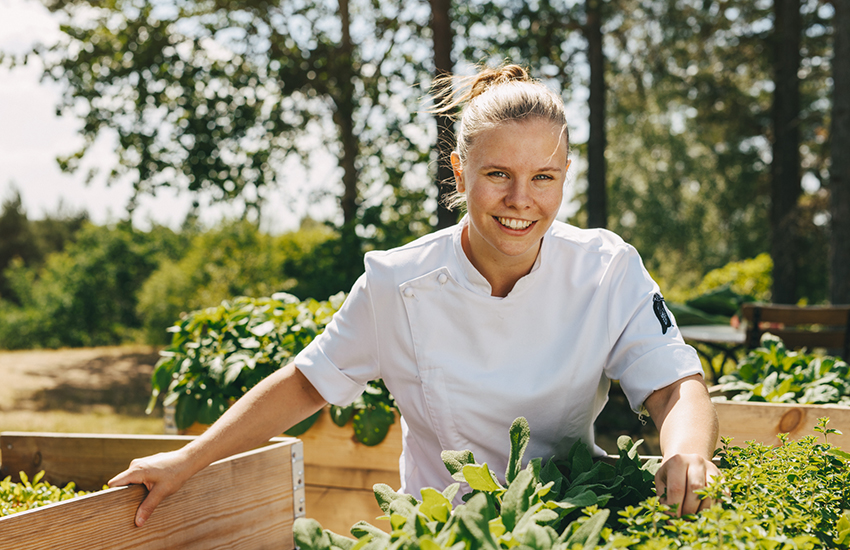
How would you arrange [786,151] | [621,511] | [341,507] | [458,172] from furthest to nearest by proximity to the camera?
[786,151]
[341,507]
[458,172]
[621,511]

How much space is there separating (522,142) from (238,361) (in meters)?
1.85

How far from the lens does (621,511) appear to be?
995mm

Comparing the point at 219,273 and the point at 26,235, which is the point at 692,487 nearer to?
the point at 219,273

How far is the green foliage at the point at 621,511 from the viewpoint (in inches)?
35.0

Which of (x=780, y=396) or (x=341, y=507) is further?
(x=341, y=507)

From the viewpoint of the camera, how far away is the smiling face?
1.50 meters

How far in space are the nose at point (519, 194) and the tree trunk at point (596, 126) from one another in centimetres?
786

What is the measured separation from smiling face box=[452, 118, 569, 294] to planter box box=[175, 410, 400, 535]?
143cm

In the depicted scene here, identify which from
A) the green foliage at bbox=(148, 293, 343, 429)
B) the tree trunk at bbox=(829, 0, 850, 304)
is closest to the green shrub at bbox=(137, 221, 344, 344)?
the green foliage at bbox=(148, 293, 343, 429)

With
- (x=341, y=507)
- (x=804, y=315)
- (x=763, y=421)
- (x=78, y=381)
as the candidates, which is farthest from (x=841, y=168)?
(x=78, y=381)

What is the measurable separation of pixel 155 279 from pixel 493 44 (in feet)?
28.2

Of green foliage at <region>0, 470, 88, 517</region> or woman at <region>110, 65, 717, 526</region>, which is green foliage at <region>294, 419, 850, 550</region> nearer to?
woman at <region>110, 65, 717, 526</region>

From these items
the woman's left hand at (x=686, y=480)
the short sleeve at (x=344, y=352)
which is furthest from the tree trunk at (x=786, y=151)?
the woman's left hand at (x=686, y=480)

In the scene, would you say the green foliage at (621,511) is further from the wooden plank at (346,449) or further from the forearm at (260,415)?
the wooden plank at (346,449)
